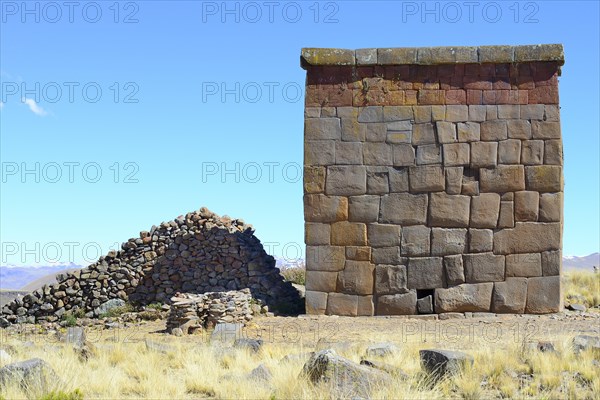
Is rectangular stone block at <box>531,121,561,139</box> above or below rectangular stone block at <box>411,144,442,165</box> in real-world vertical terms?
above

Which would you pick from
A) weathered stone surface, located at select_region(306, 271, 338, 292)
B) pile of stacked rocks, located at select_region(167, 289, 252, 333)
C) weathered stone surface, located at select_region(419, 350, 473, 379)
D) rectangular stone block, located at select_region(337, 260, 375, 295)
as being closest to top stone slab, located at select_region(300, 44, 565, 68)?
rectangular stone block, located at select_region(337, 260, 375, 295)

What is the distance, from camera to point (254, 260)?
15.5 meters

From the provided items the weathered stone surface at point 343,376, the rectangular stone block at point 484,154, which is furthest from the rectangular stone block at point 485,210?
the weathered stone surface at point 343,376

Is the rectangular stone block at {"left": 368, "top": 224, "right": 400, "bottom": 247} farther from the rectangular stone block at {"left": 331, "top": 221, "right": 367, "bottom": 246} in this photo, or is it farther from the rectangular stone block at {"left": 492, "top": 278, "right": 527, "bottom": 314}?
the rectangular stone block at {"left": 492, "top": 278, "right": 527, "bottom": 314}

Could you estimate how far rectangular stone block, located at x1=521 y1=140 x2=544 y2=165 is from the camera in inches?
514

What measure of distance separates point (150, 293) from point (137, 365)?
804cm

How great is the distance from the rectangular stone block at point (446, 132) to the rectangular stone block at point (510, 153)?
0.82m

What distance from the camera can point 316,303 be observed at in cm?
1323

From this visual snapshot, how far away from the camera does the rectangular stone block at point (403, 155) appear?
43.0 feet

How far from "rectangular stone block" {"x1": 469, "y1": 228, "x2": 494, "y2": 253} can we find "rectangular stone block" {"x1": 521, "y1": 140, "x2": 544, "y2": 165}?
1381mm

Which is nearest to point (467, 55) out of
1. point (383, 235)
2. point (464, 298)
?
point (383, 235)

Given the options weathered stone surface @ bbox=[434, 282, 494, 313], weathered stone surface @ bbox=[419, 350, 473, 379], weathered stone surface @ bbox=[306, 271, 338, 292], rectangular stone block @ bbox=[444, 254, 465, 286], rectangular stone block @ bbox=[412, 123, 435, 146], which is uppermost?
rectangular stone block @ bbox=[412, 123, 435, 146]

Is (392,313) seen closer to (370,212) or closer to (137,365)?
(370,212)

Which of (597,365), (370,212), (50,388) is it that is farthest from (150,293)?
(597,365)
